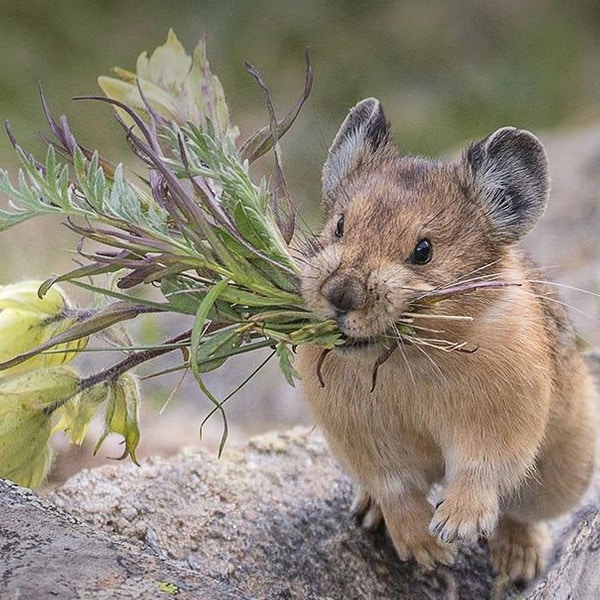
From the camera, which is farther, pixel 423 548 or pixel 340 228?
pixel 423 548

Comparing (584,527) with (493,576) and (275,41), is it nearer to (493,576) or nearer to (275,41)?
(493,576)

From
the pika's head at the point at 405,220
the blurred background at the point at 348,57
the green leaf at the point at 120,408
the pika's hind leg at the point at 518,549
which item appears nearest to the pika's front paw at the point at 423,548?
the pika's hind leg at the point at 518,549

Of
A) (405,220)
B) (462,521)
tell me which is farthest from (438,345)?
(462,521)

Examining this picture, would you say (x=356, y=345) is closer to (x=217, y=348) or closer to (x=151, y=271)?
(x=217, y=348)

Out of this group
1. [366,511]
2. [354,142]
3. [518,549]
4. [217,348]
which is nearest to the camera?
[217,348]

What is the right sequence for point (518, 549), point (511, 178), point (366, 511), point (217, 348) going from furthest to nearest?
point (518, 549) → point (366, 511) → point (511, 178) → point (217, 348)

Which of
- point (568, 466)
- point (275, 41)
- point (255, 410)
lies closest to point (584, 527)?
point (568, 466)
